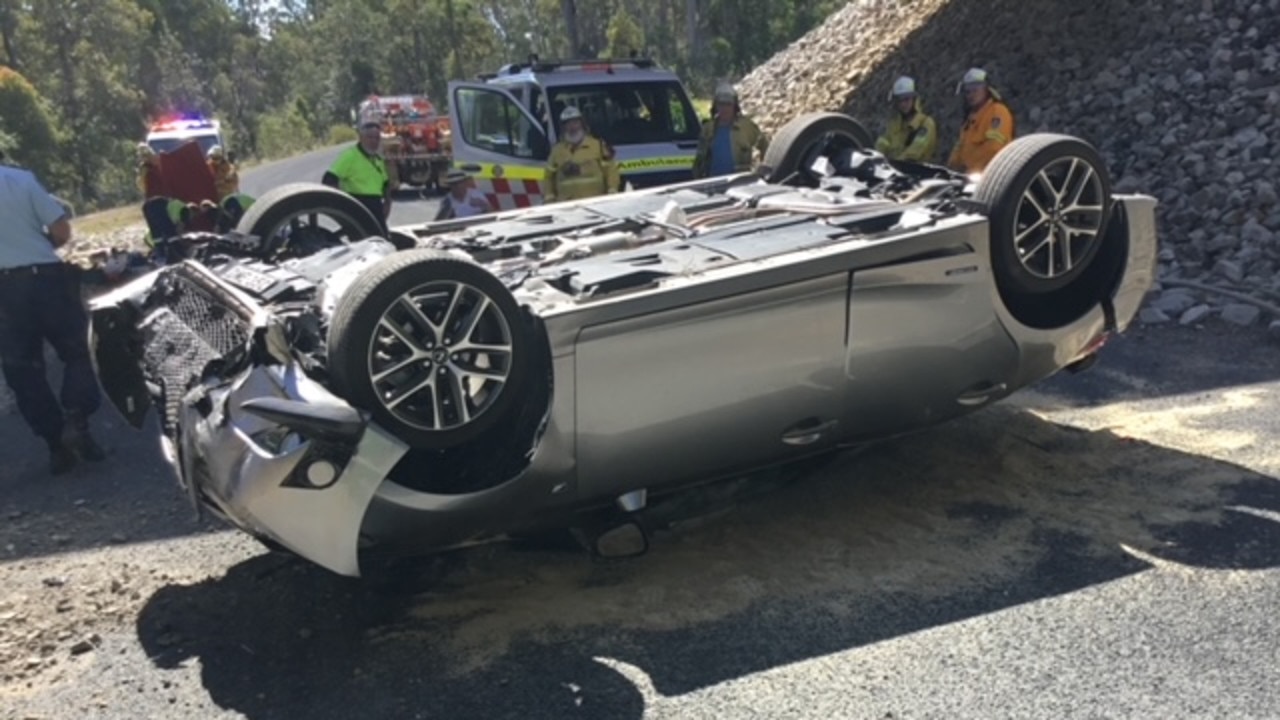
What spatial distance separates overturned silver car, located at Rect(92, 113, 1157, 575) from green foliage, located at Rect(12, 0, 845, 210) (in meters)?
21.1

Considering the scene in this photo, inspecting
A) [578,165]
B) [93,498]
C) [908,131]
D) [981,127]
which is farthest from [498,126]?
[93,498]

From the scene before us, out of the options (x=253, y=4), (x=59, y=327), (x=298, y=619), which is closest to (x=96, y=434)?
(x=59, y=327)

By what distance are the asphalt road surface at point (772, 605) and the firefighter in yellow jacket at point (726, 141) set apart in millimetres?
4171

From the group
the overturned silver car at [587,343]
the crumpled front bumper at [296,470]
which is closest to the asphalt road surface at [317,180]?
the overturned silver car at [587,343]

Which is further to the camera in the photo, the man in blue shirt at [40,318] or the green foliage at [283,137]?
the green foliage at [283,137]

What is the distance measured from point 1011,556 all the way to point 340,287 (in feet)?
9.02

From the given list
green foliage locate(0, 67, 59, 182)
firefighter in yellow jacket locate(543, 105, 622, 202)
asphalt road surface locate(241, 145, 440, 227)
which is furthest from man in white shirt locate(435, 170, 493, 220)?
green foliage locate(0, 67, 59, 182)

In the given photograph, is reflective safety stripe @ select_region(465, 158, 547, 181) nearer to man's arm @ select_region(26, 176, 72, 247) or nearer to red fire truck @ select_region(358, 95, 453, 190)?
man's arm @ select_region(26, 176, 72, 247)

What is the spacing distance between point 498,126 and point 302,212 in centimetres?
554

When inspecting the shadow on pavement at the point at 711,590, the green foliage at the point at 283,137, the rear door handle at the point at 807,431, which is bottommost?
the green foliage at the point at 283,137

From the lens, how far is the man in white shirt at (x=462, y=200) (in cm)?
938

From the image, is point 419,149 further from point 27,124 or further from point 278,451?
point 278,451

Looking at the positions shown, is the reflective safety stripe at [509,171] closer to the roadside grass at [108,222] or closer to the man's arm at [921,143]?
the man's arm at [921,143]

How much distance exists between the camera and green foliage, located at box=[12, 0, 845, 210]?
36.2 metres
